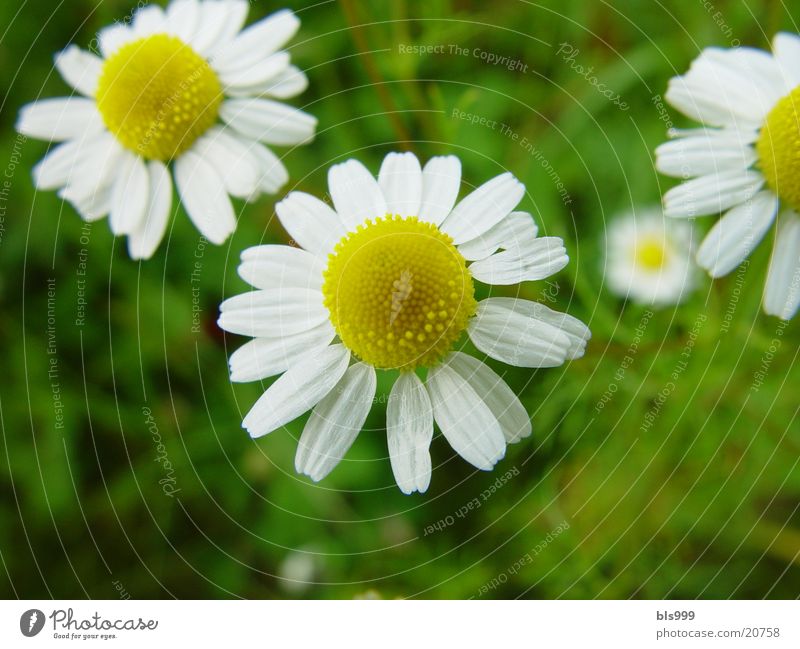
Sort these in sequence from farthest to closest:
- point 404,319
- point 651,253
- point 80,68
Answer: point 651,253 → point 80,68 → point 404,319

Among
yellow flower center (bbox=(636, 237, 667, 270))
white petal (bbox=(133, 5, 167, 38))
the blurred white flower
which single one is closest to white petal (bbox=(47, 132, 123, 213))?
white petal (bbox=(133, 5, 167, 38))

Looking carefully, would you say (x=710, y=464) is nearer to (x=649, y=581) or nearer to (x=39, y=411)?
(x=649, y=581)

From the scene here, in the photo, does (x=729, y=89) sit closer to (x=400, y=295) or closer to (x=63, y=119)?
(x=400, y=295)

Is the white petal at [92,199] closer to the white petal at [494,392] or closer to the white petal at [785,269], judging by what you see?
the white petal at [494,392]

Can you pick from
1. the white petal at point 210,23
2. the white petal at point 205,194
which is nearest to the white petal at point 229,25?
the white petal at point 210,23

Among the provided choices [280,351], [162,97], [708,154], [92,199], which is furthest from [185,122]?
[708,154]
